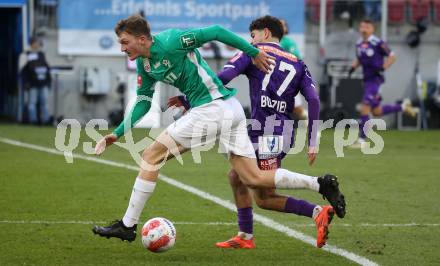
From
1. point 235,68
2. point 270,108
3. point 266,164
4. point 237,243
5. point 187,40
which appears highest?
point 187,40

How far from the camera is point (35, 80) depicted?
75.5ft

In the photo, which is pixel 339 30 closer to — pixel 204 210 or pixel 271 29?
pixel 204 210

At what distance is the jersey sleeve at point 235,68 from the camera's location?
8336 millimetres

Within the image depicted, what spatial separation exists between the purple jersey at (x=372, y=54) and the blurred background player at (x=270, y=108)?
427 inches

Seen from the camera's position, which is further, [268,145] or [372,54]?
[372,54]

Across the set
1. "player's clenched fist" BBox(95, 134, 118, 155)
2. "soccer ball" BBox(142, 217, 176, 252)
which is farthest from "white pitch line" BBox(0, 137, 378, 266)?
"player's clenched fist" BBox(95, 134, 118, 155)

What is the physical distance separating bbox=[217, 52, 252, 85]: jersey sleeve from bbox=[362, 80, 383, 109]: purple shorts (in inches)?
436

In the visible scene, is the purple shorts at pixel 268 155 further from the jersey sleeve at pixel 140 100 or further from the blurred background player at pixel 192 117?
the jersey sleeve at pixel 140 100

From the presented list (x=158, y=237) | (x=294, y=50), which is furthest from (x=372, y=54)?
(x=158, y=237)

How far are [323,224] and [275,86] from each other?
120 centimetres

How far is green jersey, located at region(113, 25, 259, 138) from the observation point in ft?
26.1

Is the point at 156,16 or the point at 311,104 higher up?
the point at 156,16

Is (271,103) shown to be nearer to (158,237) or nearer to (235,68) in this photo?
(235,68)

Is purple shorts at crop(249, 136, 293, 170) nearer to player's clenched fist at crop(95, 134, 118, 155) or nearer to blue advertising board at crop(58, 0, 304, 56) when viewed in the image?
player's clenched fist at crop(95, 134, 118, 155)
